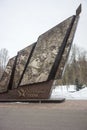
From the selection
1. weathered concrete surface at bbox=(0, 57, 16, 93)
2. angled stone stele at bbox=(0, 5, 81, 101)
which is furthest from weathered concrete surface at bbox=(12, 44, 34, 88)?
weathered concrete surface at bbox=(0, 57, 16, 93)

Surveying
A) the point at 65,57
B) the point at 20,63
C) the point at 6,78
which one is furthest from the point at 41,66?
the point at 6,78

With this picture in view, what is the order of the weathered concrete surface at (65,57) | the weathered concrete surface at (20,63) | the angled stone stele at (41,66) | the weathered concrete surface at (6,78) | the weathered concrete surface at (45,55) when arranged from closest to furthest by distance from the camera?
the weathered concrete surface at (65,57) → the angled stone stele at (41,66) → the weathered concrete surface at (45,55) → the weathered concrete surface at (20,63) → the weathered concrete surface at (6,78)

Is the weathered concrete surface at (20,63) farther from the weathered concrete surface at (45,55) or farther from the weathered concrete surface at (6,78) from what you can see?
the weathered concrete surface at (45,55)

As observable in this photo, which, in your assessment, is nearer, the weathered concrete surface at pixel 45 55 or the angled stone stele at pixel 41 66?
the angled stone stele at pixel 41 66

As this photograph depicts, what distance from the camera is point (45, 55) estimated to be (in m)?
13.4

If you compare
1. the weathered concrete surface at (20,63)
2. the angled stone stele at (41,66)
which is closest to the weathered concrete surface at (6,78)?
the angled stone stele at (41,66)

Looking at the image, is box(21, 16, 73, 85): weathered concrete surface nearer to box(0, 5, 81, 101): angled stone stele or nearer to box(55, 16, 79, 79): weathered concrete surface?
box(0, 5, 81, 101): angled stone stele

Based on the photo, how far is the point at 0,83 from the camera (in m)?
14.7

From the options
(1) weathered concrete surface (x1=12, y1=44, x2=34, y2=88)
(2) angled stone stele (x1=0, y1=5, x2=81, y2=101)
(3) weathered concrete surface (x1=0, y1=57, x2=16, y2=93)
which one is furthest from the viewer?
(3) weathered concrete surface (x1=0, y1=57, x2=16, y2=93)

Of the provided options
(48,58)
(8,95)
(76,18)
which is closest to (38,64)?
(48,58)

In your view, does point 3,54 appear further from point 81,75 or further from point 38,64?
point 38,64

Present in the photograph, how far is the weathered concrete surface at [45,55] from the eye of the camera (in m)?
13.1

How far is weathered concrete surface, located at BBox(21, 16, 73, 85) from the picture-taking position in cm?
1315

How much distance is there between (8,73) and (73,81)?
18783 millimetres
